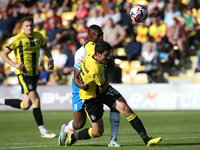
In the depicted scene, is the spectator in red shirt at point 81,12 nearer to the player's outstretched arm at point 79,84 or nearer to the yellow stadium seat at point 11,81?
the yellow stadium seat at point 11,81

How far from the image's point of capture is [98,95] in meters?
5.67

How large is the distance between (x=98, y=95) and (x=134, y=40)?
9537 mm

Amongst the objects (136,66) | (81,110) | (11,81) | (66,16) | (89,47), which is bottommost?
(11,81)

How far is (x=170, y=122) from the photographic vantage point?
982 cm

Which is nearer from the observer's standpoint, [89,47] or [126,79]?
[89,47]

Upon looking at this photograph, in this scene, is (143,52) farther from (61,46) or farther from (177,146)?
(177,146)

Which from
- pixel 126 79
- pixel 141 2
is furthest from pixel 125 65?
pixel 141 2

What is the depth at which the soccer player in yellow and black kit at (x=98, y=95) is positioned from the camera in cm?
534

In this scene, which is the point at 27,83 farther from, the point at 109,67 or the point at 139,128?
the point at 139,128

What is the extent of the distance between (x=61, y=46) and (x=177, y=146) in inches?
436

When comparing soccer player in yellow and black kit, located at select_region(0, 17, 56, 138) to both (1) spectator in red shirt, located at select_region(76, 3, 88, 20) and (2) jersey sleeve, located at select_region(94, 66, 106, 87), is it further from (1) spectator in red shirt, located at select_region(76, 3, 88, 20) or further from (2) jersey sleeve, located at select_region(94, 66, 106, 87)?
(1) spectator in red shirt, located at select_region(76, 3, 88, 20)

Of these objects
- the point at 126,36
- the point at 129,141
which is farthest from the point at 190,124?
the point at 126,36

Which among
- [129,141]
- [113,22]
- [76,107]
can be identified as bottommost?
[129,141]

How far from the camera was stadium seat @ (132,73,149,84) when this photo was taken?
14.3 metres
